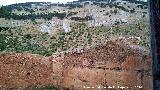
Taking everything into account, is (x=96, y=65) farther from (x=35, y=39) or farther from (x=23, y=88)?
(x=35, y=39)

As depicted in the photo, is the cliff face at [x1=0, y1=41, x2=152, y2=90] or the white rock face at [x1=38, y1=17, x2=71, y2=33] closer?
the cliff face at [x1=0, y1=41, x2=152, y2=90]

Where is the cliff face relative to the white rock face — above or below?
above

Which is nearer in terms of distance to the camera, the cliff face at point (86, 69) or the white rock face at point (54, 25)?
the cliff face at point (86, 69)

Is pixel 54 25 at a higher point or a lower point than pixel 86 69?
lower

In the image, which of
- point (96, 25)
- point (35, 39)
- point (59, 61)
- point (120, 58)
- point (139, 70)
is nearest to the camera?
point (139, 70)

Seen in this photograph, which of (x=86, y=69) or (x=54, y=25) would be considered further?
(x=54, y=25)

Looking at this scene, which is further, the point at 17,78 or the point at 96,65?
the point at 17,78

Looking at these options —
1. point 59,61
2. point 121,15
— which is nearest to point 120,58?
point 59,61

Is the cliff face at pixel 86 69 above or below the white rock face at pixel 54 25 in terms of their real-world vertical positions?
above
